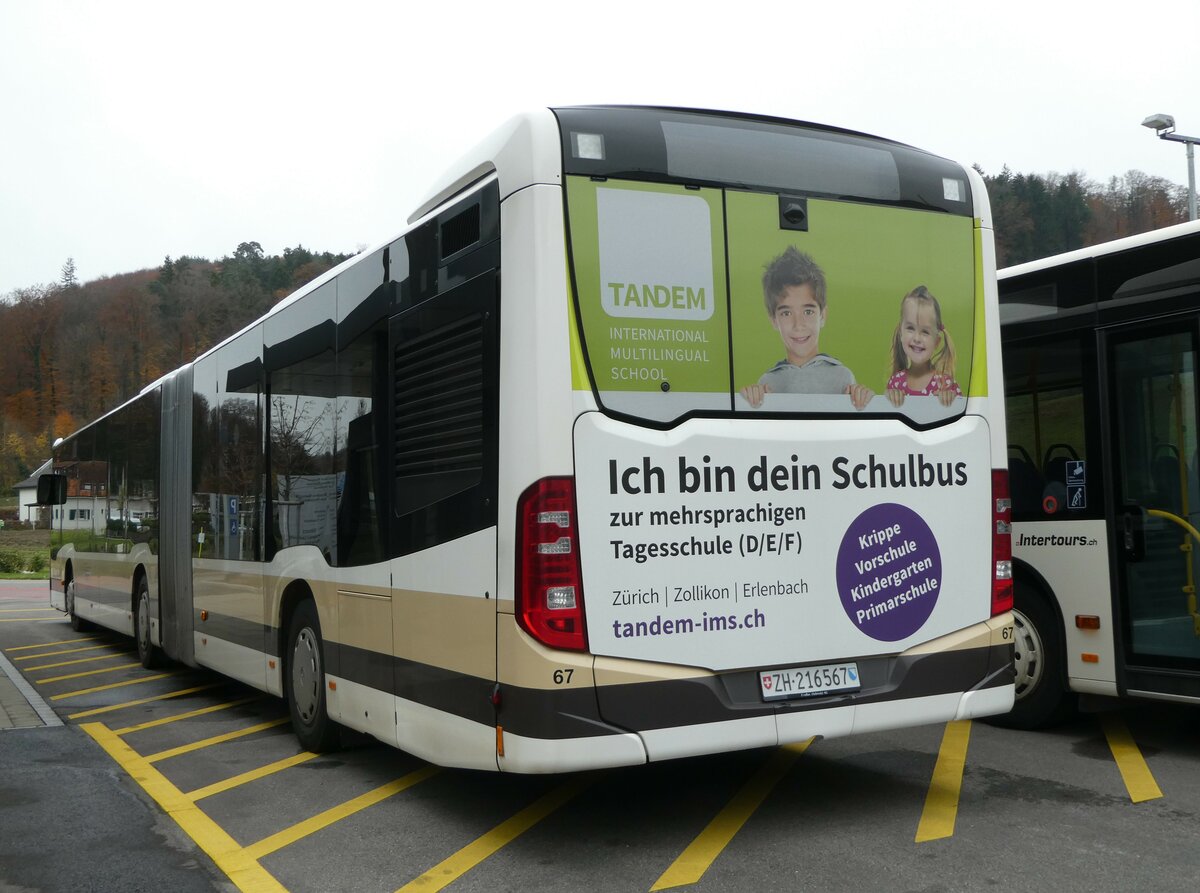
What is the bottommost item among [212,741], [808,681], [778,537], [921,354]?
[212,741]

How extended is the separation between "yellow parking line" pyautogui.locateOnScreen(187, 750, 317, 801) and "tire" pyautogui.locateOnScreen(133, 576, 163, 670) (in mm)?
5239

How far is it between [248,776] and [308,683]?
0.67 meters

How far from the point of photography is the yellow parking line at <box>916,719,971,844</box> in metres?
5.39

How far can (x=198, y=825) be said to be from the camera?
592 cm

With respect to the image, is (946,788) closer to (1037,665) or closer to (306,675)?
(1037,665)

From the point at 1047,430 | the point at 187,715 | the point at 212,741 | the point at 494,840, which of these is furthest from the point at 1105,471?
the point at 187,715

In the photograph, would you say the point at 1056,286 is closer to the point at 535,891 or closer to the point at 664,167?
the point at 664,167

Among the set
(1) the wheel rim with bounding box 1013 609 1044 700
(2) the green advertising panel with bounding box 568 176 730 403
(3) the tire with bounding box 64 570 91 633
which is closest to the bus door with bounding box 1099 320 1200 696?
(1) the wheel rim with bounding box 1013 609 1044 700

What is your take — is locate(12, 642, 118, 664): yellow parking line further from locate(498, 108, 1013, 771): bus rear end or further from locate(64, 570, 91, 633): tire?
locate(498, 108, 1013, 771): bus rear end

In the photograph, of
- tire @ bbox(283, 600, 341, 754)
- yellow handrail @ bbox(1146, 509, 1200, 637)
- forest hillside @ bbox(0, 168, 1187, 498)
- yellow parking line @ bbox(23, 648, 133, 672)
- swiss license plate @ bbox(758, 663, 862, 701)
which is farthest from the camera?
forest hillside @ bbox(0, 168, 1187, 498)

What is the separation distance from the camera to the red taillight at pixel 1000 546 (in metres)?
5.88

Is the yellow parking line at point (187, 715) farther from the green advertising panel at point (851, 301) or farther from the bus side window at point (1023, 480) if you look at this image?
the bus side window at point (1023, 480)

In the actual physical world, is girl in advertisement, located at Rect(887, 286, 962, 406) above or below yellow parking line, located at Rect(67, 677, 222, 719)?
above

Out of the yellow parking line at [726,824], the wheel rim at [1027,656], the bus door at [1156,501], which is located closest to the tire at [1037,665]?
the wheel rim at [1027,656]
